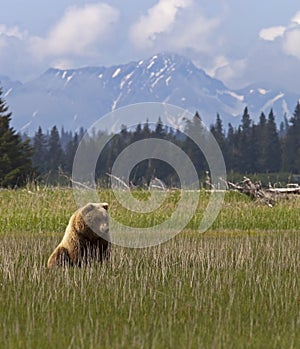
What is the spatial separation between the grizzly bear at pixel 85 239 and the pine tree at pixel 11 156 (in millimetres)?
34424

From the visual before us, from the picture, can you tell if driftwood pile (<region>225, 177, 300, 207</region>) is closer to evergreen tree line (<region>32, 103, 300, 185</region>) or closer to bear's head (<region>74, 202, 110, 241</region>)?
bear's head (<region>74, 202, 110, 241</region>)

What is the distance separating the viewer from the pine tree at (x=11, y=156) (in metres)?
45.0

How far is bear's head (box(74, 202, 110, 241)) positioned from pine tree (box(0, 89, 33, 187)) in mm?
34492

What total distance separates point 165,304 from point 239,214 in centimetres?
1127

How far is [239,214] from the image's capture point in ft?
59.7

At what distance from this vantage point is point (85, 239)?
1000cm

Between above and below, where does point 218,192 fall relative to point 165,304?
above

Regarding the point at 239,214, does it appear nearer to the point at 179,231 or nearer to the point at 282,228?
the point at 282,228

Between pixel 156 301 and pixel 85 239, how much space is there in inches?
110

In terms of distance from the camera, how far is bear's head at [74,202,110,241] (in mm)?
9961

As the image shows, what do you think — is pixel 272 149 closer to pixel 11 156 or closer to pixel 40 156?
pixel 40 156

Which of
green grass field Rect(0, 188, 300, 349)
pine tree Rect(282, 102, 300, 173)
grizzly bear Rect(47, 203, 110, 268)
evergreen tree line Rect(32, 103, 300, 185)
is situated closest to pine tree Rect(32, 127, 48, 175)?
→ evergreen tree line Rect(32, 103, 300, 185)

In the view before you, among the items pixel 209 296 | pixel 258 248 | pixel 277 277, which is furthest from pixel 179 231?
pixel 209 296

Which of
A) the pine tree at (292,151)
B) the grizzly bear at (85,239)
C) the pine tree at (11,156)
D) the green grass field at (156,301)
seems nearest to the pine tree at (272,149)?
the pine tree at (292,151)
